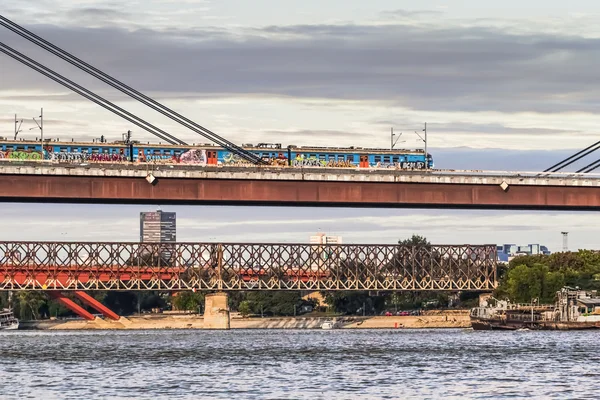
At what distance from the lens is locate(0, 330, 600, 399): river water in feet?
254

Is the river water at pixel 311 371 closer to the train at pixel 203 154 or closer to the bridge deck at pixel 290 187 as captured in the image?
the bridge deck at pixel 290 187

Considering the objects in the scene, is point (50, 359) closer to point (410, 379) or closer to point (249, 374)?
point (249, 374)

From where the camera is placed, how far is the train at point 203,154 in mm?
184000

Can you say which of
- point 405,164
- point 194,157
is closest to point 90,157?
point 194,157

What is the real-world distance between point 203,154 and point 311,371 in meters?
96.3

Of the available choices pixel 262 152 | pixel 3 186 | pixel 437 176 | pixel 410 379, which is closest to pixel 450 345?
pixel 437 176

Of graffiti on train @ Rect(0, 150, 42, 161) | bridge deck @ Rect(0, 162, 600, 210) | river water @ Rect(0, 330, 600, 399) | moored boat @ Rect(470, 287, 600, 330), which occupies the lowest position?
river water @ Rect(0, 330, 600, 399)

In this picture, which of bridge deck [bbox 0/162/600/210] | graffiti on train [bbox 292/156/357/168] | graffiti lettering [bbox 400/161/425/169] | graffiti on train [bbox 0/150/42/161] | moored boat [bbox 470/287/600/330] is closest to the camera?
bridge deck [bbox 0/162/600/210]

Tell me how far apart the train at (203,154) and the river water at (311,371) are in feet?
166

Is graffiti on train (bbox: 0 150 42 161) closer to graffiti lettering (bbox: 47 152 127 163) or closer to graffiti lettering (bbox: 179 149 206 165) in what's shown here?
graffiti lettering (bbox: 47 152 127 163)

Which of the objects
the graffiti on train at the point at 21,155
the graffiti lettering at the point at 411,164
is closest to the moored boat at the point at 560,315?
the graffiti lettering at the point at 411,164

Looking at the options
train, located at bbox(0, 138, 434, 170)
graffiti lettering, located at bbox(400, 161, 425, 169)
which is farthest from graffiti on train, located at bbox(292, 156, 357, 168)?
graffiti lettering, located at bbox(400, 161, 425, 169)

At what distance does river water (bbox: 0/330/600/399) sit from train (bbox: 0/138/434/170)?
50704mm

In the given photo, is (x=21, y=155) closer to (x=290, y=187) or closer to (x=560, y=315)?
(x=290, y=187)
